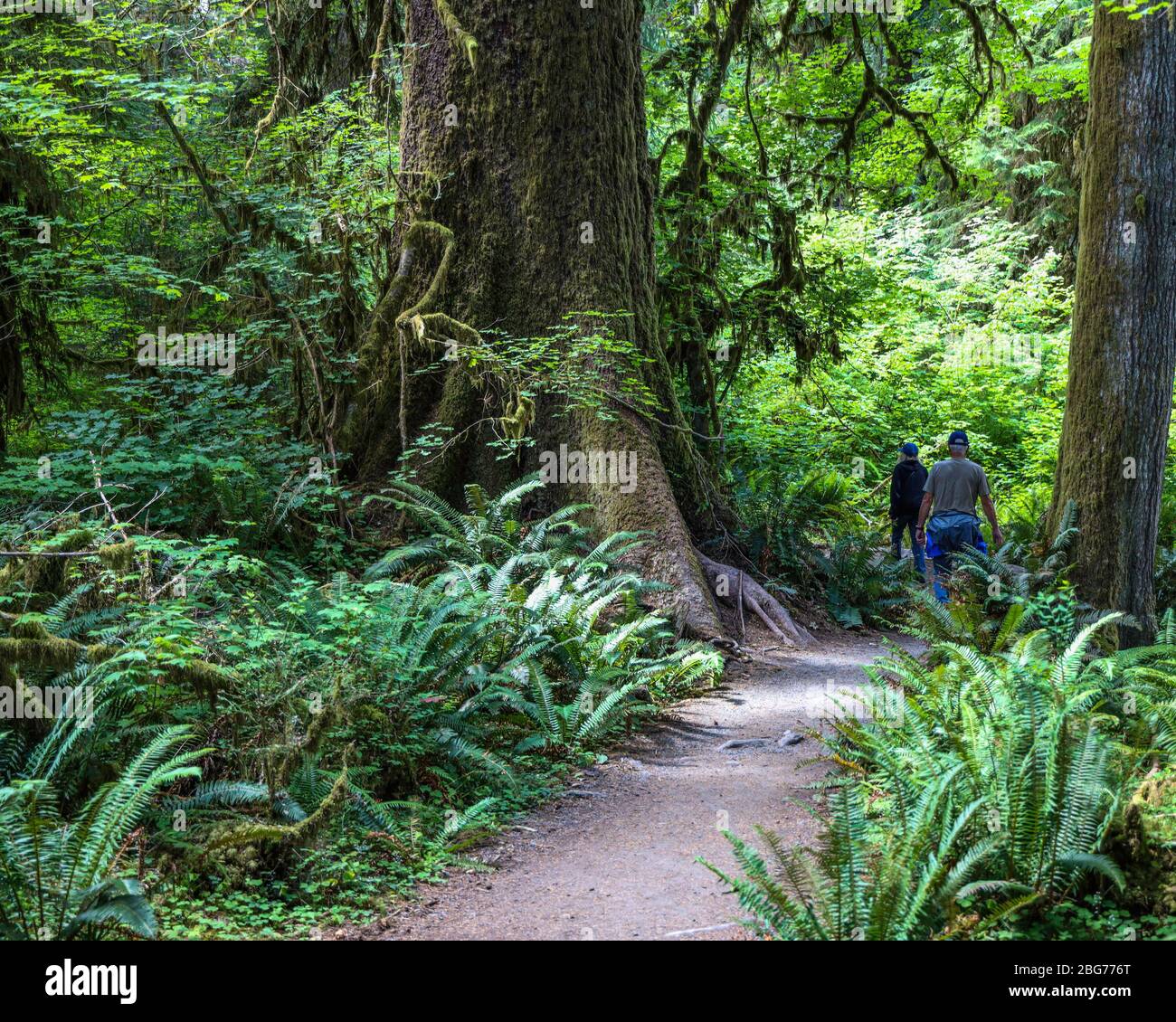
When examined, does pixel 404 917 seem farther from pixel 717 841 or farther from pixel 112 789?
pixel 717 841

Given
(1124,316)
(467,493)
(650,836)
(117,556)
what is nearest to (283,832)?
(650,836)

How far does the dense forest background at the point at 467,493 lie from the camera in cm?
416

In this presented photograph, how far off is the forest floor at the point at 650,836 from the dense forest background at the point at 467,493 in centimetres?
26

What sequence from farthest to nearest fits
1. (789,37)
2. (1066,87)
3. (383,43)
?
1. (1066,87)
2. (789,37)
3. (383,43)

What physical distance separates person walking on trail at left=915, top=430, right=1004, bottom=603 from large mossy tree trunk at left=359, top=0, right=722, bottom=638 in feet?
9.61

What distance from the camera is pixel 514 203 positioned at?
32.2 feet

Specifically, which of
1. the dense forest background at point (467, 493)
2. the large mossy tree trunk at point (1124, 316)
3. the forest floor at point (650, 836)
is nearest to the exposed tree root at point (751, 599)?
the dense forest background at point (467, 493)

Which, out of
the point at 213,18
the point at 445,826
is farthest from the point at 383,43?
the point at 445,826

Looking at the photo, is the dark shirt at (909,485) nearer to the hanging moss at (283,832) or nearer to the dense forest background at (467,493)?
the dense forest background at (467,493)

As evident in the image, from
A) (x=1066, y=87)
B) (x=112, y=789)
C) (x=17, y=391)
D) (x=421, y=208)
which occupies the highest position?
(x=1066, y=87)

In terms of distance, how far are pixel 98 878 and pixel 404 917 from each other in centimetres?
127

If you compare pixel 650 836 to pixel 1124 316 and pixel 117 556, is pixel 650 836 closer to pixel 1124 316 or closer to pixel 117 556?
pixel 117 556

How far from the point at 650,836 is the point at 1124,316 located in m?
6.61

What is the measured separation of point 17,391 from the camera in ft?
30.8
